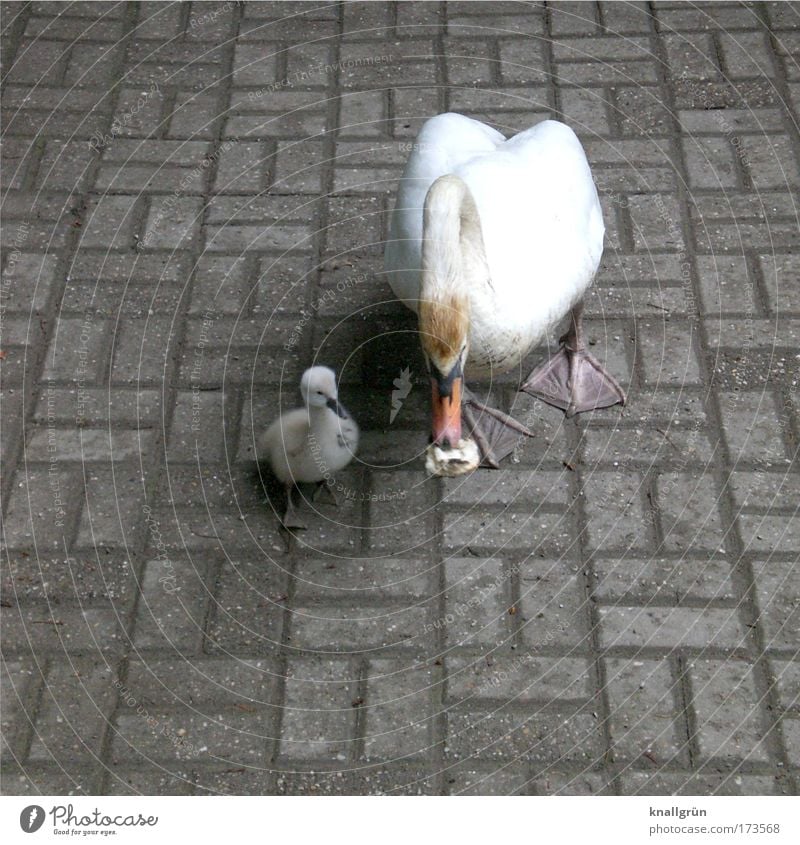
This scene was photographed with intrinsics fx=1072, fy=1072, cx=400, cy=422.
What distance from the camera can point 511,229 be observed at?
3.41 metres

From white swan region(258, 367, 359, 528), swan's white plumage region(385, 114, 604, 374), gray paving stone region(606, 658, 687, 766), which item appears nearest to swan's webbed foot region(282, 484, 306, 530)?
white swan region(258, 367, 359, 528)

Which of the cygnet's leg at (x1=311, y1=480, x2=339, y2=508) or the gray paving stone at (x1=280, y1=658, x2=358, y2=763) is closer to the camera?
the gray paving stone at (x1=280, y1=658, x2=358, y2=763)

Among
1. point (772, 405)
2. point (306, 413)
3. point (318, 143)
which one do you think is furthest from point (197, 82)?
point (772, 405)

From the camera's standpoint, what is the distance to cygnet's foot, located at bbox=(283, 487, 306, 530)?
3.68m

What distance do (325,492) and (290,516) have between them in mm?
156

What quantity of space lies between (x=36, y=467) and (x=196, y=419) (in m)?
0.59

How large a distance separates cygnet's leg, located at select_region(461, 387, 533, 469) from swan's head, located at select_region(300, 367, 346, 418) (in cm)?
63

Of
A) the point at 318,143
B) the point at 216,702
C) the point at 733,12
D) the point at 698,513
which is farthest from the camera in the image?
the point at 733,12

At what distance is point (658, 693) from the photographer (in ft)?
10.8

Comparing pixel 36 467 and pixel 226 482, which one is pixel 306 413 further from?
pixel 36 467

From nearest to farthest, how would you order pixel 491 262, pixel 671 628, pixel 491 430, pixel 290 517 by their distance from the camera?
pixel 491 262
pixel 671 628
pixel 290 517
pixel 491 430
